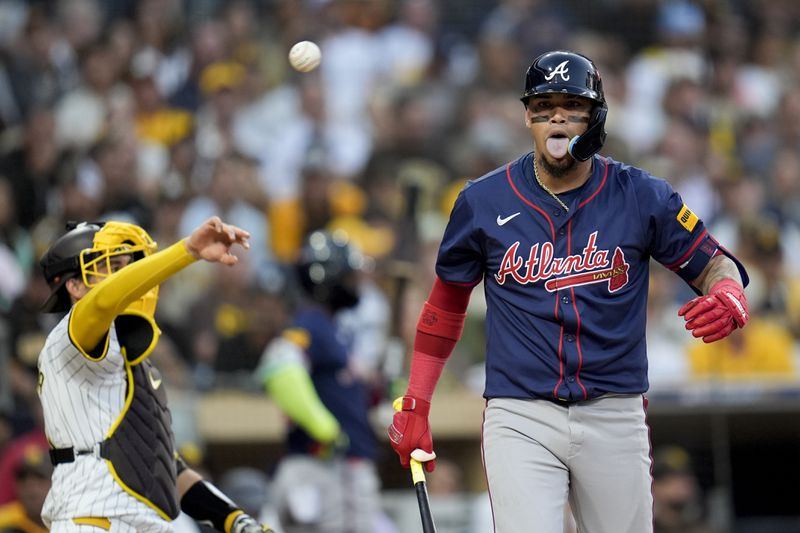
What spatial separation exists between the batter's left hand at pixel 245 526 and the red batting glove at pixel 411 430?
64 cm

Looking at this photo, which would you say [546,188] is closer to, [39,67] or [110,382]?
[110,382]

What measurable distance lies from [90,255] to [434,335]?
1.34 meters

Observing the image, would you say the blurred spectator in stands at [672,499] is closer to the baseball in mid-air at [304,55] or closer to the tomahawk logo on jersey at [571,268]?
the baseball in mid-air at [304,55]

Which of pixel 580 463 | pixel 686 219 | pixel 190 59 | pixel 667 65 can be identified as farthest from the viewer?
pixel 667 65

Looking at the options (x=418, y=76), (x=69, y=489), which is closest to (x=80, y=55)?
(x=418, y=76)

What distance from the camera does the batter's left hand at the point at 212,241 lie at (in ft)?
15.3

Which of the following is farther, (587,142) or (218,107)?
(218,107)

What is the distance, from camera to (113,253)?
16.7ft

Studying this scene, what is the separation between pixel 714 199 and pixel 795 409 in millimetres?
2530

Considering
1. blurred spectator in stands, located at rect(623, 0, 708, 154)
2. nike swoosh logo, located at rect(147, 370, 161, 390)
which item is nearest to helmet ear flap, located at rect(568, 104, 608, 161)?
nike swoosh logo, located at rect(147, 370, 161, 390)

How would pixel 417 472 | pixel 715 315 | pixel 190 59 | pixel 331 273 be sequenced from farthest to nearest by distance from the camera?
pixel 190 59 < pixel 331 273 < pixel 417 472 < pixel 715 315

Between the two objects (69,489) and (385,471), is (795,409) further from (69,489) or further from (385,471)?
(69,489)

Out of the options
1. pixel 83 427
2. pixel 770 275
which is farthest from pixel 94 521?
pixel 770 275

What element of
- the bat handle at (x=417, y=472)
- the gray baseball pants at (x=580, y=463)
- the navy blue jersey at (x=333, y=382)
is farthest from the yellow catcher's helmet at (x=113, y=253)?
the navy blue jersey at (x=333, y=382)
